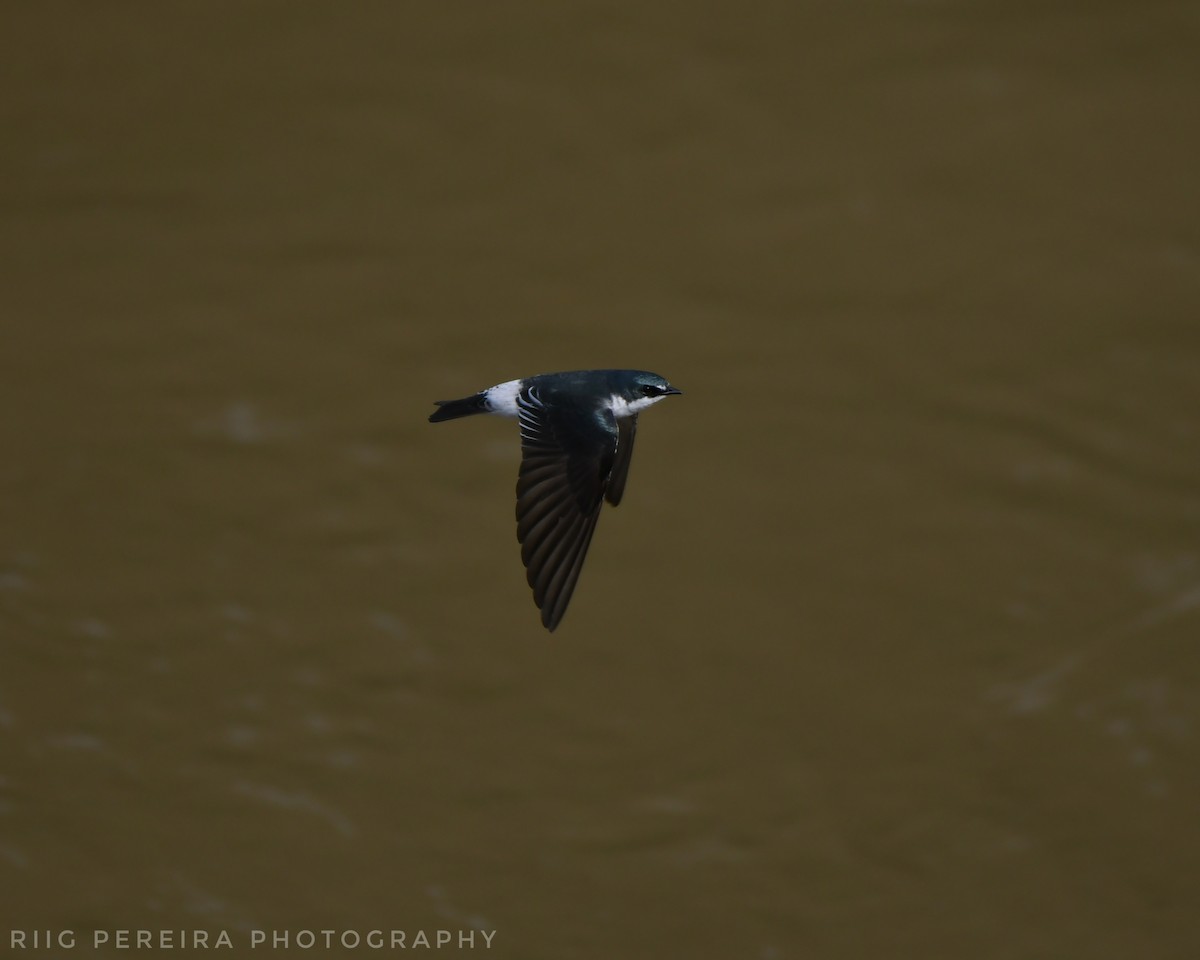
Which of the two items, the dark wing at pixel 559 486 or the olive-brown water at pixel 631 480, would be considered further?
the olive-brown water at pixel 631 480

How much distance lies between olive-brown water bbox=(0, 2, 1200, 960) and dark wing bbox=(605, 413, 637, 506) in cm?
243

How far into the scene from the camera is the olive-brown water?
6.81m

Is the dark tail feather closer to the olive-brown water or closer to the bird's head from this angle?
the bird's head

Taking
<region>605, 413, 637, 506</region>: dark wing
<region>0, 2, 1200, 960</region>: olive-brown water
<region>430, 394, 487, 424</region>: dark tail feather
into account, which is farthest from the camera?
<region>0, 2, 1200, 960</region>: olive-brown water

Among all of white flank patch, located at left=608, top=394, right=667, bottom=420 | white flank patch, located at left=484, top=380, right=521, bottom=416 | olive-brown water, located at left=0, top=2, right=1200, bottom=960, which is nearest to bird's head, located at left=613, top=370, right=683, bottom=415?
white flank patch, located at left=608, top=394, right=667, bottom=420

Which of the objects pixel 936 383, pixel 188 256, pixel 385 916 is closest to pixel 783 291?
pixel 936 383

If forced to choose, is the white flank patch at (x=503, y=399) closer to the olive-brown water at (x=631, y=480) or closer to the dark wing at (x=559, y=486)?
the dark wing at (x=559, y=486)

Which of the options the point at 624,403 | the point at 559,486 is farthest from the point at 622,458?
the point at 559,486

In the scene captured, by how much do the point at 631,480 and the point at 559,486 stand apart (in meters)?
3.24

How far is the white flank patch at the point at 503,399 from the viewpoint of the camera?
4.29 m

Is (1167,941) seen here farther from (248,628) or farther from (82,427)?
(82,427)

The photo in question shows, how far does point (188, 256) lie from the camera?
307 inches

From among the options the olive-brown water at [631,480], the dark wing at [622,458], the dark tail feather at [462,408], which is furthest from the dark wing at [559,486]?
the olive-brown water at [631,480]

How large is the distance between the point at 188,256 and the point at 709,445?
2118 mm
